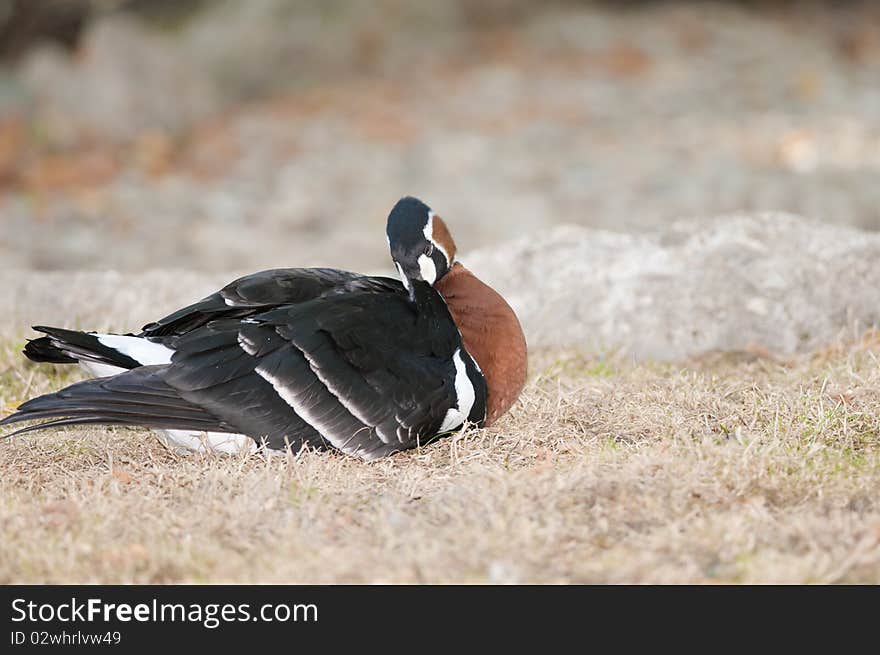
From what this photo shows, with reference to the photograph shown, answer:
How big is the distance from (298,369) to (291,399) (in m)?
0.10

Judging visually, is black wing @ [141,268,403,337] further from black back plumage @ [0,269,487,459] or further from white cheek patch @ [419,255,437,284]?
white cheek patch @ [419,255,437,284]

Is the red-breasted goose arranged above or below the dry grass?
above

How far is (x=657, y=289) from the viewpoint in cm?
→ 617

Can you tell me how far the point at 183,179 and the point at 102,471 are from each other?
803 centimetres

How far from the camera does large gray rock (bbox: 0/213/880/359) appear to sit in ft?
19.5

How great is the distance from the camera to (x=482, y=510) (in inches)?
137

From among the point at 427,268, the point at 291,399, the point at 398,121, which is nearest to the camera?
the point at 291,399

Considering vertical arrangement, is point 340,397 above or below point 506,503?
above

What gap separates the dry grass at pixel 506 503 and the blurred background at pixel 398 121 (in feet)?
16.8

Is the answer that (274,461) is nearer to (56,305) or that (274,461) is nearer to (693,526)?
(693,526)

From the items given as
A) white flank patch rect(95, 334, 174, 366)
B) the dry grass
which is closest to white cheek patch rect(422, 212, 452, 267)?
the dry grass

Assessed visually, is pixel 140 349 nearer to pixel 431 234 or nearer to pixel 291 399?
pixel 291 399

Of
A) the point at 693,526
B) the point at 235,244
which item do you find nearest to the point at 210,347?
the point at 693,526

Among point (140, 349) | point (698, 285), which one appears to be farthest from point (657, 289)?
point (140, 349)
